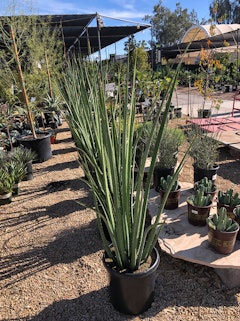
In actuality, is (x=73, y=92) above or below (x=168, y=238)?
above

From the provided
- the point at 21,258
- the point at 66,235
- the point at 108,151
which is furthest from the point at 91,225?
the point at 108,151

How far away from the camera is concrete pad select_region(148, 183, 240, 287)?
1608 mm

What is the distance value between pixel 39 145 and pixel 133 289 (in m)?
3.11

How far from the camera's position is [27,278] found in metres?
1.80

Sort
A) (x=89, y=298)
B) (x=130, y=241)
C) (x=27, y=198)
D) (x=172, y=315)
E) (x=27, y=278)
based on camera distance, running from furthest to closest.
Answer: (x=27, y=198) → (x=27, y=278) → (x=89, y=298) → (x=172, y=315) → (x=130, y=241)

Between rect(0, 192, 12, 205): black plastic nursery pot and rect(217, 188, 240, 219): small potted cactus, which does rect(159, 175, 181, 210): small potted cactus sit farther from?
rect(0, 192, 12, 205): black plastic nursery pot

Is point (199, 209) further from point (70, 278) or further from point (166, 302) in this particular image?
point (70, 278)

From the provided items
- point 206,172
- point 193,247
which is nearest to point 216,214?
point 193,247

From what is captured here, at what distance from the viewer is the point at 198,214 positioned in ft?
6.33

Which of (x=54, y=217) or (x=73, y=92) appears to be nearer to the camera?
(x=73, y=92)

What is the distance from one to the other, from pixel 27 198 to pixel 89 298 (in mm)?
1641

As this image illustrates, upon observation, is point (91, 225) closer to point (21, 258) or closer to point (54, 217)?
point (54, 217)

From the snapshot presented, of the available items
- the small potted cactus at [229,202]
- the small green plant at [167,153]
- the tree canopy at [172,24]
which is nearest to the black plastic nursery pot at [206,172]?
the small green plant at [167,153]

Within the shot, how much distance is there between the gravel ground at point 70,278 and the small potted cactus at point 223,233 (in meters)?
0.22
